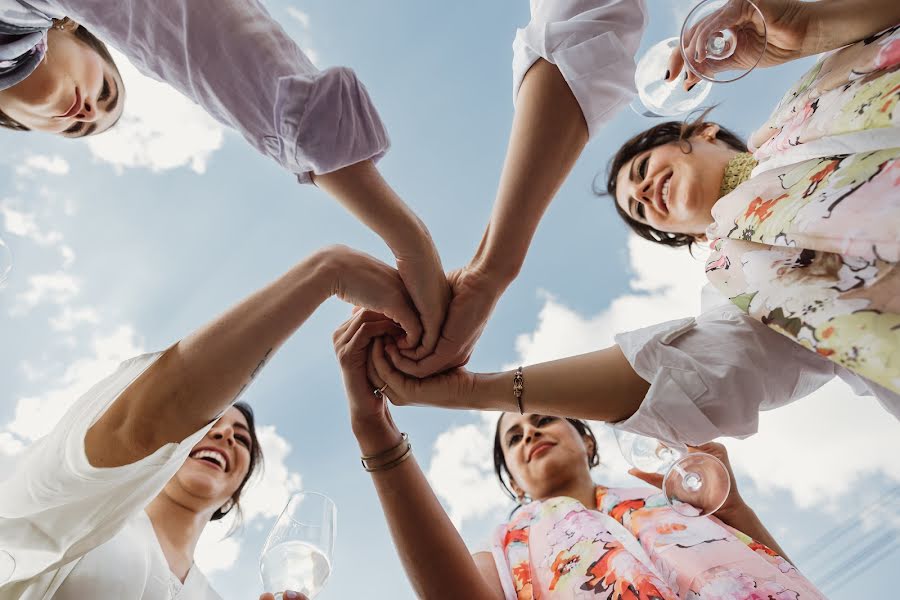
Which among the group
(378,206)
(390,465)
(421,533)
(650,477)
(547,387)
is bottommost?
(650,477)

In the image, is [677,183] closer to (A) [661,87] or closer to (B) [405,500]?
(A) [661,87]

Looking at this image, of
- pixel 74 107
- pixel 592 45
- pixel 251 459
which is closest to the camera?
pixel 592 45

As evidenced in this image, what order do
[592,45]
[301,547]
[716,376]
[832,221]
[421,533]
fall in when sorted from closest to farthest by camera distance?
[832,221]
[716,376]
[592,45]
[301,547]
[421,533]

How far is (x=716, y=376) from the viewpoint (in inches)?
45.3

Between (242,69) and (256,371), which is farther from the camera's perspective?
(256,371)

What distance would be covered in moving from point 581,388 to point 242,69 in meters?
0.96

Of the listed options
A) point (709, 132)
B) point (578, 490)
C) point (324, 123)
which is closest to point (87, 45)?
point (324, 123)

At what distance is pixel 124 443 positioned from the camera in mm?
1245

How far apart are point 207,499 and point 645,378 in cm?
183

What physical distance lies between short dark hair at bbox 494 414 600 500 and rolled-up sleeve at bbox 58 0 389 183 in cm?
190

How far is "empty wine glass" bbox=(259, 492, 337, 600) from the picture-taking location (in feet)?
4.62

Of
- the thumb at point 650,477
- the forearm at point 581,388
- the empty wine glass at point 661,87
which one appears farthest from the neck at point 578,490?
the empty wine glass at point 661,87

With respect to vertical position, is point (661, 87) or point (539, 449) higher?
point (661, 87)

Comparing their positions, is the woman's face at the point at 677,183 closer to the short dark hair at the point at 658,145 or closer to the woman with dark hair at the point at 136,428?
the short dark hair at the point at 658,145
